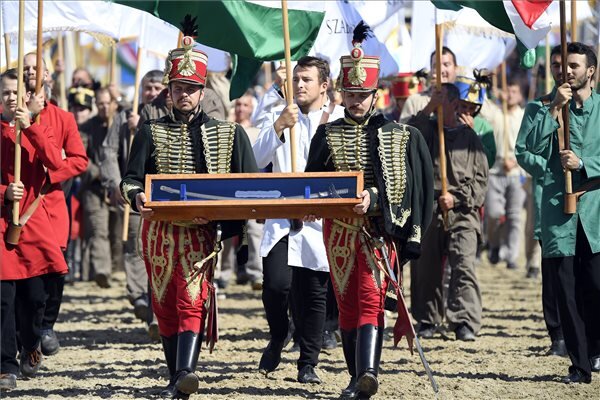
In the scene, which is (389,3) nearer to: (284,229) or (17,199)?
(284,229)

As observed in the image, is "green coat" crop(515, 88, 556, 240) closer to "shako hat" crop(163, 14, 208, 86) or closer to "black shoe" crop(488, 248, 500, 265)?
"shako hat" crop(163, 14, 208, 86)

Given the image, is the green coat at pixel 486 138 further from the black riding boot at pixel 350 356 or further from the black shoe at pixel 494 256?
the black shoe at pixel 494 256

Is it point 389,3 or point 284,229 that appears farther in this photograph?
point 389,3

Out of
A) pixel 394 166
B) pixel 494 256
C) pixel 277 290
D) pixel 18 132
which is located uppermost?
pixel 18 132

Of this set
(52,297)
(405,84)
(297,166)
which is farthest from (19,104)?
(405,84)

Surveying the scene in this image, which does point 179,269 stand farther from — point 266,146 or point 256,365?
point 256,365

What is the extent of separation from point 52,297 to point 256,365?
1.61m

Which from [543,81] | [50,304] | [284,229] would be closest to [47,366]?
[50,304]

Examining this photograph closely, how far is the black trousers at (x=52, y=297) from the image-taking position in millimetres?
9734

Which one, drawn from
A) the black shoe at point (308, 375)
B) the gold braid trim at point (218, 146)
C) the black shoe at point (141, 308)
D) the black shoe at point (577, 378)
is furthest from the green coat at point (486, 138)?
the gold braid trim at point (218, 146)

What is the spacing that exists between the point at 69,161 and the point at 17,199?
2.02 feet

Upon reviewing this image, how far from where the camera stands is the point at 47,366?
10.1 m

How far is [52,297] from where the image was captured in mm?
10195

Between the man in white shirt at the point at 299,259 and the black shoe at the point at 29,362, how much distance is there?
1.57 meters
